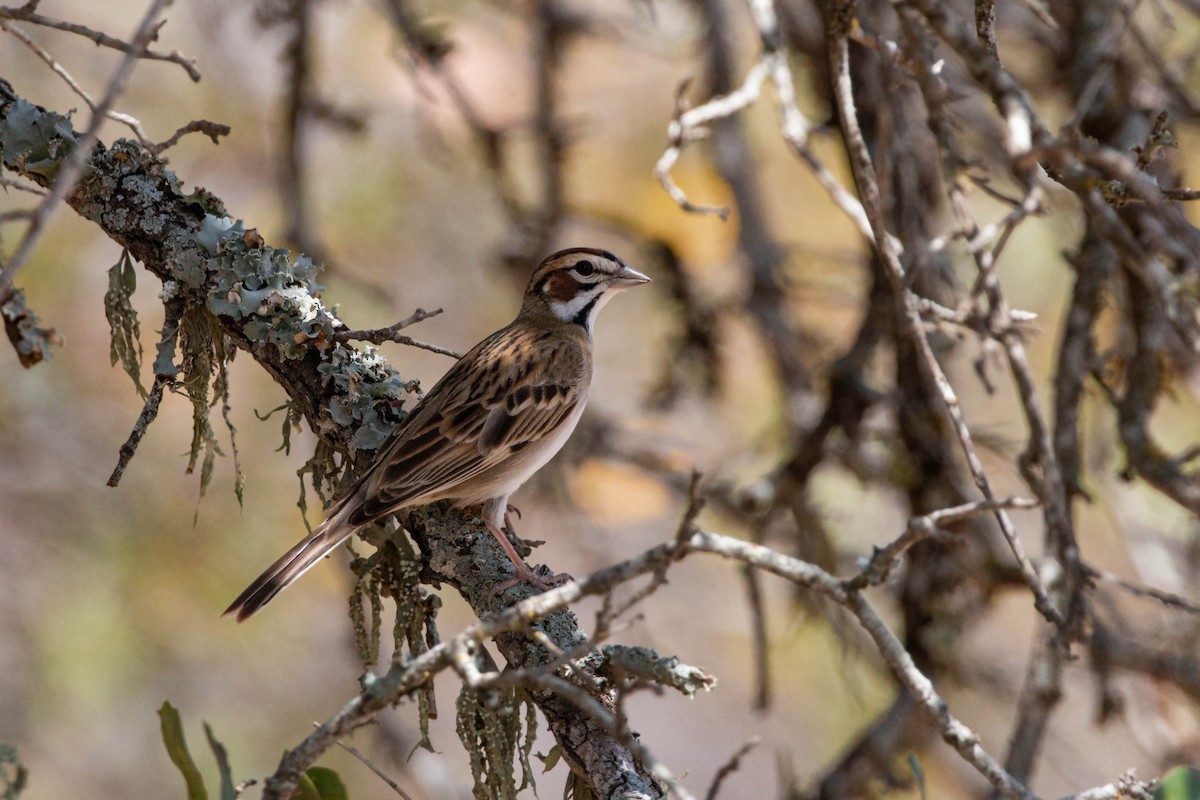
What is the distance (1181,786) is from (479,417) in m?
2.82

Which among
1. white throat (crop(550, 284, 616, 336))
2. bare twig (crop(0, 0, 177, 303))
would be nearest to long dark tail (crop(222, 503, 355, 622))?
bare twig (crop(0, 0, 177, 303))

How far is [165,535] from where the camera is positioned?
272 inches

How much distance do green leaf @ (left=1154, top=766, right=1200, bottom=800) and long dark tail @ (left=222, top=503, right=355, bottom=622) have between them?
223cm

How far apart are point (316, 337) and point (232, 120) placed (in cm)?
462

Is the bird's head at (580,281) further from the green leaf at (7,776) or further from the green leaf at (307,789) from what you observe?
the green leaf at (7,776)

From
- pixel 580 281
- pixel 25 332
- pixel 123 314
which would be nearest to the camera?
pixel 25 332

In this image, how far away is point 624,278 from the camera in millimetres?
5520

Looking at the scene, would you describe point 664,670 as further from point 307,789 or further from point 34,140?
point 34,140

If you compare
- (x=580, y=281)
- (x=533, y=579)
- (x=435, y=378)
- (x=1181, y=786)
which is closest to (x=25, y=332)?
(x=533, y=579)

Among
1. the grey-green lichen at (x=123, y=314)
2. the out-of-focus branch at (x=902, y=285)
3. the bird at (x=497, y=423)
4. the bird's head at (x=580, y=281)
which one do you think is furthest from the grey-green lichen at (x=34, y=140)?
the bird's head at (x=580, y=281)

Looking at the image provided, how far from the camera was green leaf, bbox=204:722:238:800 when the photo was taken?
7.24 feet

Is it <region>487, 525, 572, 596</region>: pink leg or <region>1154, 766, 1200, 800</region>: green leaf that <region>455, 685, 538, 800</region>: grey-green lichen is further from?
<region>1154, 766, 1200, 800</region>: green leaf

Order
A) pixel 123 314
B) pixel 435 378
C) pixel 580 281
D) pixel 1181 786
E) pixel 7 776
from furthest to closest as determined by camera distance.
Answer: pixel 435 378 → pixel 580 281 → pixel 123 314 → pixel 7 776 → pixel 1181 786

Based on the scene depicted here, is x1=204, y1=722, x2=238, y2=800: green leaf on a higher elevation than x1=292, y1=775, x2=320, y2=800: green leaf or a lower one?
lower
